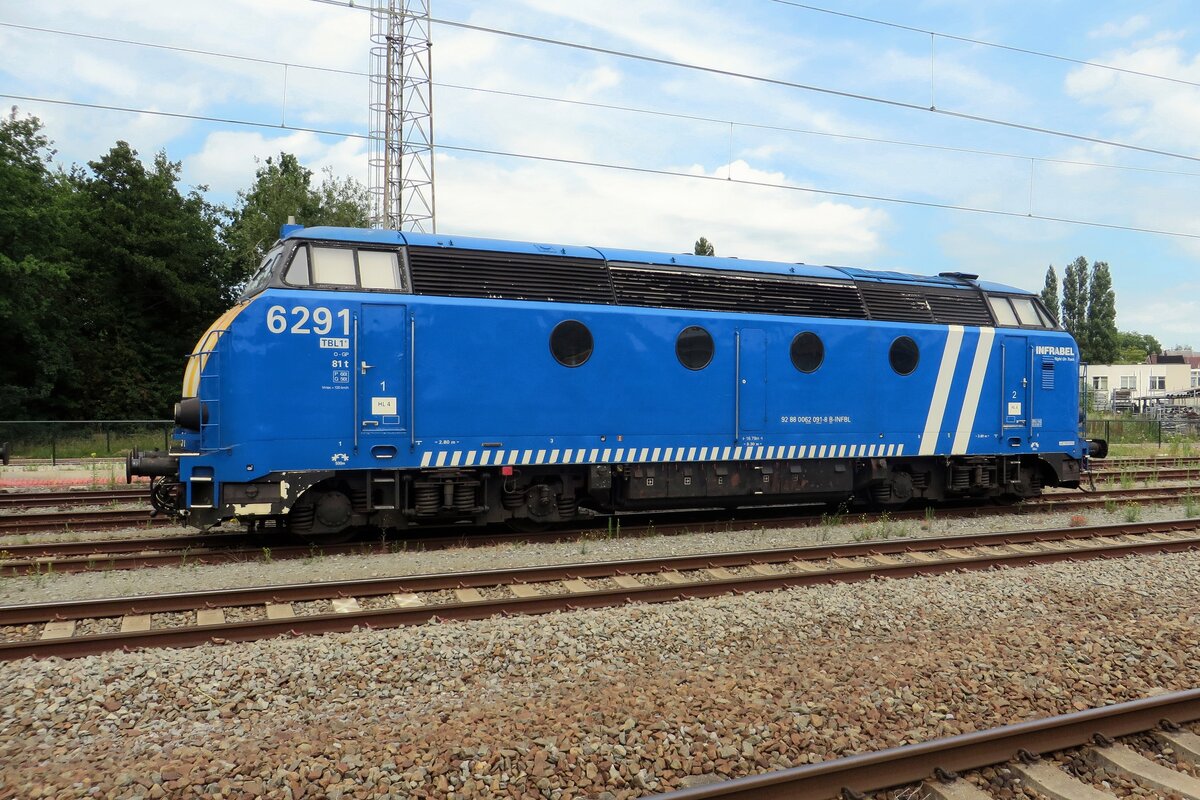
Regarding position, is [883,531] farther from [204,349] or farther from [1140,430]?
[1140,430]

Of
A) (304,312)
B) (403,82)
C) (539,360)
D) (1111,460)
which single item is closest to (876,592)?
(539,360)

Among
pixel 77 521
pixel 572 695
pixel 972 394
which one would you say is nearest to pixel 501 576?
pixel 572 695

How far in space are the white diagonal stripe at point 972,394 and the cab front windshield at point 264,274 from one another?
10.4 metres

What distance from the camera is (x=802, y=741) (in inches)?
175

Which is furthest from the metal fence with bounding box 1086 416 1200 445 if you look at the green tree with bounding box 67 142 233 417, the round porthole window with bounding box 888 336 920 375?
the green tree with bounding box 67 142 233 417

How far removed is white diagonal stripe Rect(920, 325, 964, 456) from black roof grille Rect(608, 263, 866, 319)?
162 cm

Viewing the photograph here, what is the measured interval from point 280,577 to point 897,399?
9.05m

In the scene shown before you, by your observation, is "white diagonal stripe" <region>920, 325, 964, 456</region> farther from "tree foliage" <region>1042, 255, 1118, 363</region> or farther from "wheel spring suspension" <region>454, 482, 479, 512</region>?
"tree foliage" <region>1042, 255, 1118, 363</region>

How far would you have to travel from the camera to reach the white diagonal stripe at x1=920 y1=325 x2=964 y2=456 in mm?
12227

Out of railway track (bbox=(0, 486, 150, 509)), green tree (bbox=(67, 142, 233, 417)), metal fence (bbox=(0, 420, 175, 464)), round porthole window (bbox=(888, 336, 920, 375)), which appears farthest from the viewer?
green tree (bbox=(67, 142, 233, 417))

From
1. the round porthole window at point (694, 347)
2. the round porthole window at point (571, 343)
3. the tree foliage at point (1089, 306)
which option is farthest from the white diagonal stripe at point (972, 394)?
the tree foliage at point (1089, 306)

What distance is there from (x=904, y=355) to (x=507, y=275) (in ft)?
20.8

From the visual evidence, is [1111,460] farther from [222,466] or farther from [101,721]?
[101,721]

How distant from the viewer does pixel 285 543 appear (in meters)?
9.92
